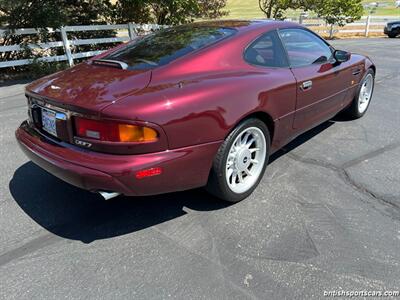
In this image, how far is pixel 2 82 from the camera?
352 inches

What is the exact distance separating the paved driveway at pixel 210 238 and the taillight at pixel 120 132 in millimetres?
803

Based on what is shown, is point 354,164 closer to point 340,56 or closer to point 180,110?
point 340,56

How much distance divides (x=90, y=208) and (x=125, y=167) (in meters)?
0.94

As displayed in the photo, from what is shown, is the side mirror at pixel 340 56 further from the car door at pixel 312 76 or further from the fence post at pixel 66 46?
the fence post at pixel 66 46

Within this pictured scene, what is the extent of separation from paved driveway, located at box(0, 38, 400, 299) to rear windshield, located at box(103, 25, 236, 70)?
1.21 meters

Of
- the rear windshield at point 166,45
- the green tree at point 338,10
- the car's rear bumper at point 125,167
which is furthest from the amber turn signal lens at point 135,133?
the green tree at point 338,10

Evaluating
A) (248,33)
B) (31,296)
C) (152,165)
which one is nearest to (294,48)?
(248,33)

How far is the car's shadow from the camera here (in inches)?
115

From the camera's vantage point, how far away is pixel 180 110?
2.60 m

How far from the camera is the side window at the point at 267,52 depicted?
337 centimetres

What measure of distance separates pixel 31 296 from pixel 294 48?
126 inches

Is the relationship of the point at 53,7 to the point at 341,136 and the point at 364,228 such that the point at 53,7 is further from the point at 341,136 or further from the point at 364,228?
the point at 364,228

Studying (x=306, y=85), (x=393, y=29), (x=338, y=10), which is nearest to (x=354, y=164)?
(x=306, y=85)

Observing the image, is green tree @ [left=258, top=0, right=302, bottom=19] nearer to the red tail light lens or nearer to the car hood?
the car hood
